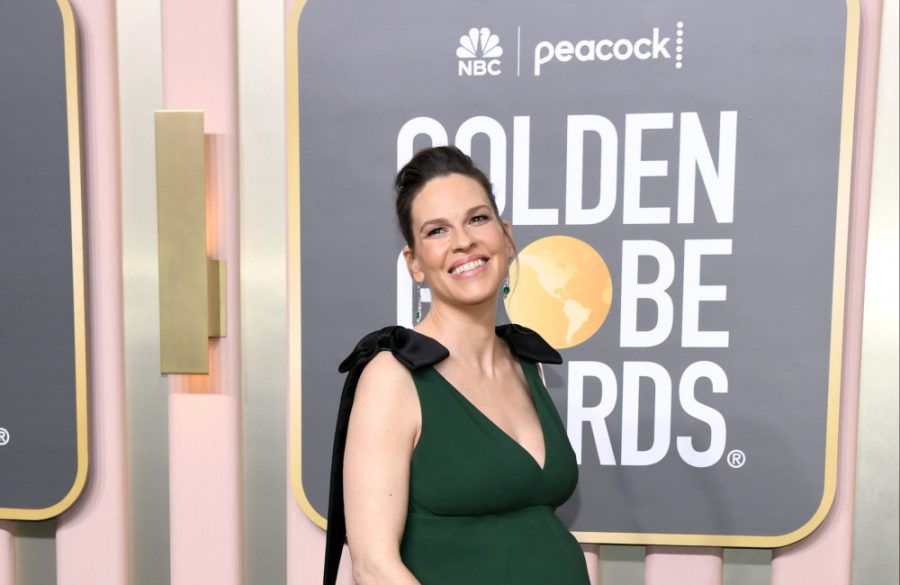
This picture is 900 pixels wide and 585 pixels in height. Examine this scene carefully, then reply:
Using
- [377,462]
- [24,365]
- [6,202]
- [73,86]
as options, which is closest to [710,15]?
[377,462]

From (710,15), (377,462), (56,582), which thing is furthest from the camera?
(56,582)

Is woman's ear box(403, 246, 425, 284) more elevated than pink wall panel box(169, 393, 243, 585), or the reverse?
woman's ear box(403, 246, 425, 284)

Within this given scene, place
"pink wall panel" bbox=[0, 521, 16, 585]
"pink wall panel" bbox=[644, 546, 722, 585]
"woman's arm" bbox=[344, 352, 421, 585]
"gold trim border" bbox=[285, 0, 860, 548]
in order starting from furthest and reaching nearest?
"pink wall panel" bbox=[0, 521, 16, 585] < "pink wall panel" bbox=[644, 546, 722, 585] < "gold trim border" bbox=[285, 0, 860, 548] < "woman's arm" bbox=[344, 352, 421, 585]

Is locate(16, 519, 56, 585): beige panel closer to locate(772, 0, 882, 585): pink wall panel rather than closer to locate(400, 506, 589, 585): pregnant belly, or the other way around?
locate(400, 506, 589, 585): pregnant belly

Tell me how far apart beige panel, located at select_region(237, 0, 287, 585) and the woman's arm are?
2.62 ft

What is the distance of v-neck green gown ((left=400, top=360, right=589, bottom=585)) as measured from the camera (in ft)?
3.07

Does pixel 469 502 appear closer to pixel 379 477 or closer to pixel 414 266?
pixel 379 477

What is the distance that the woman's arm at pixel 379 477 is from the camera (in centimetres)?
90

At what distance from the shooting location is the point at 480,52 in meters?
1.55

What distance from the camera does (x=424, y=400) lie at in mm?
957

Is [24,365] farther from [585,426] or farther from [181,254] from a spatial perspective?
[585,426]

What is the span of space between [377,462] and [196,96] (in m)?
1.16

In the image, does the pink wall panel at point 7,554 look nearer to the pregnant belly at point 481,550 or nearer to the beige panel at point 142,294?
the beige panel at point 142,294

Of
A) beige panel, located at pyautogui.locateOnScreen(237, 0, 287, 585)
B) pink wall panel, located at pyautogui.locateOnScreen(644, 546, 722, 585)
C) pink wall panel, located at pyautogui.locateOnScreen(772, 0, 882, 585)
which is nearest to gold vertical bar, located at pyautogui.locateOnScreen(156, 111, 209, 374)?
beige panel, located at pyautogui.locateOnScreen(237, 0, 287, 585)
